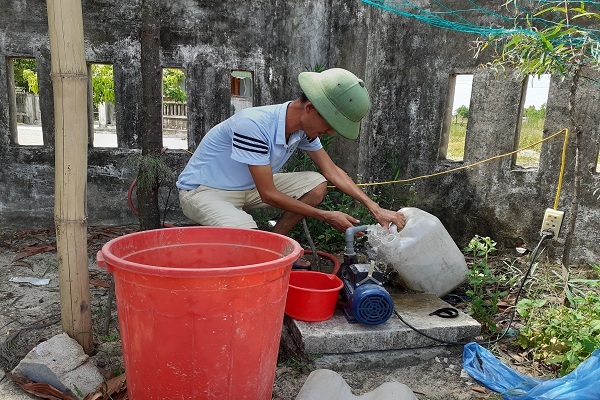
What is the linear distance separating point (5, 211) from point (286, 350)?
4613 mm

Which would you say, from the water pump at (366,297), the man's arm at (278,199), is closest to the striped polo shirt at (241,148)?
the man's arm at (278,199)

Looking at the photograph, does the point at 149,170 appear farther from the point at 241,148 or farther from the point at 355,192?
the point at 355,192

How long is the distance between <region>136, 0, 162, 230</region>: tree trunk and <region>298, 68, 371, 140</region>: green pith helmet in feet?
4.12

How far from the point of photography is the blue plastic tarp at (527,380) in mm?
2045

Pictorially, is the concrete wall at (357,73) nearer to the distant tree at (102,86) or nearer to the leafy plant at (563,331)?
the leafy plant at (563,331)

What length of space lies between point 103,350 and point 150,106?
5.64 feet

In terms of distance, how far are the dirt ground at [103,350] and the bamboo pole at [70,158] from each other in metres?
0.41

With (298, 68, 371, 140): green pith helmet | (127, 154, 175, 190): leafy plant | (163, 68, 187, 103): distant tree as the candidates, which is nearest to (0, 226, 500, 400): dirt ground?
(127, 154, 175, 190): leafy plant

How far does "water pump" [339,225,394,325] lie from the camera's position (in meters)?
2.72

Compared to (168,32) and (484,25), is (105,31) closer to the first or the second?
(168,32)

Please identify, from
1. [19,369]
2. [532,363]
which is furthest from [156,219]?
[532,363]

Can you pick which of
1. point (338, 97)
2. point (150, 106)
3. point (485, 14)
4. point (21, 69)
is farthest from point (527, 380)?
point (21, 69)

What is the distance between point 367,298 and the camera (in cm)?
271

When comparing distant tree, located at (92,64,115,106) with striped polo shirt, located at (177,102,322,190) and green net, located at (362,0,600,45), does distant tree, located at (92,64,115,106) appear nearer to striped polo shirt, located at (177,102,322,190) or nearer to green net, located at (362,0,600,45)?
green net, located at (362,0,600,45)
